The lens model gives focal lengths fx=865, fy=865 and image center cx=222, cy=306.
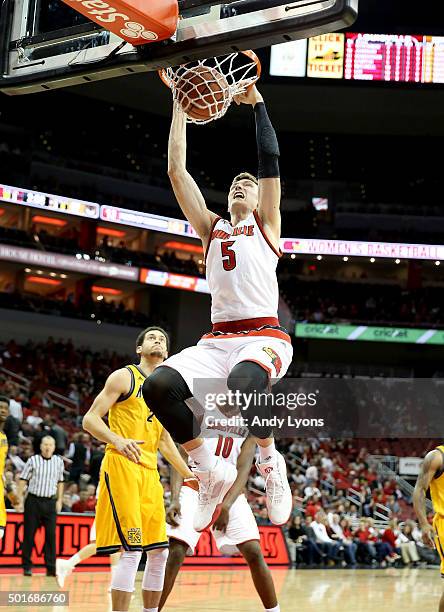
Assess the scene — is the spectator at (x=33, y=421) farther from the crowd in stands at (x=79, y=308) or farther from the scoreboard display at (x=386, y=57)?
the scoreboard display at (x=386, y=57)

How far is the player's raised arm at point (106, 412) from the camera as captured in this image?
686cm

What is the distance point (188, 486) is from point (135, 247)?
31601 millimetres

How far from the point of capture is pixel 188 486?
25.7 feet

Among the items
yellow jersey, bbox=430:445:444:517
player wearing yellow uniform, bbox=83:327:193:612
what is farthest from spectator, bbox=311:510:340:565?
player wearing yellow uniform, bbox=83:327:193:612

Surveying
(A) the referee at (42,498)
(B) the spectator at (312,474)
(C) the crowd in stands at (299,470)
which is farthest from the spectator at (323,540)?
(A) the referee at (42,498)

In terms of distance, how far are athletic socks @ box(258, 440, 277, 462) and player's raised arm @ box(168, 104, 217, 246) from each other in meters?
1.43

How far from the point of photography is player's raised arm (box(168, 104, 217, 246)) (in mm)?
5805

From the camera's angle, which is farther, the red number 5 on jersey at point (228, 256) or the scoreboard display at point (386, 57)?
the scoreboard display at point (386, 57)

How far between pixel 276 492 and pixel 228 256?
1578 millimetres

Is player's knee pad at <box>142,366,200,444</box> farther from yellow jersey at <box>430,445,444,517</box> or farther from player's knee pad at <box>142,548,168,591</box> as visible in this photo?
yellow jersey at <box>430,445,444,517</box>

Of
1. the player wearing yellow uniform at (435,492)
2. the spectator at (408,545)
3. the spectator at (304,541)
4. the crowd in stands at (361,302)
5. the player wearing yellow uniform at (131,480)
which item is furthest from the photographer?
the crowd in stands at (361,302)

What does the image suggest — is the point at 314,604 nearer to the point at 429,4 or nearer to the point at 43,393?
the point at 43,393

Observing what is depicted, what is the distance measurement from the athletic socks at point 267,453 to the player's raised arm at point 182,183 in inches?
56.1

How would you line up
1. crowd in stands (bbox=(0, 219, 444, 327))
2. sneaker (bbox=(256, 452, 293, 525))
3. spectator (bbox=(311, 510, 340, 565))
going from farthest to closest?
crowd in stands (bbox=(0, 219, 444, 327)) → spectator (bbox=(311, 510, 340, 565)) → sneaker (bbox=(256, 452, 293, 525))
